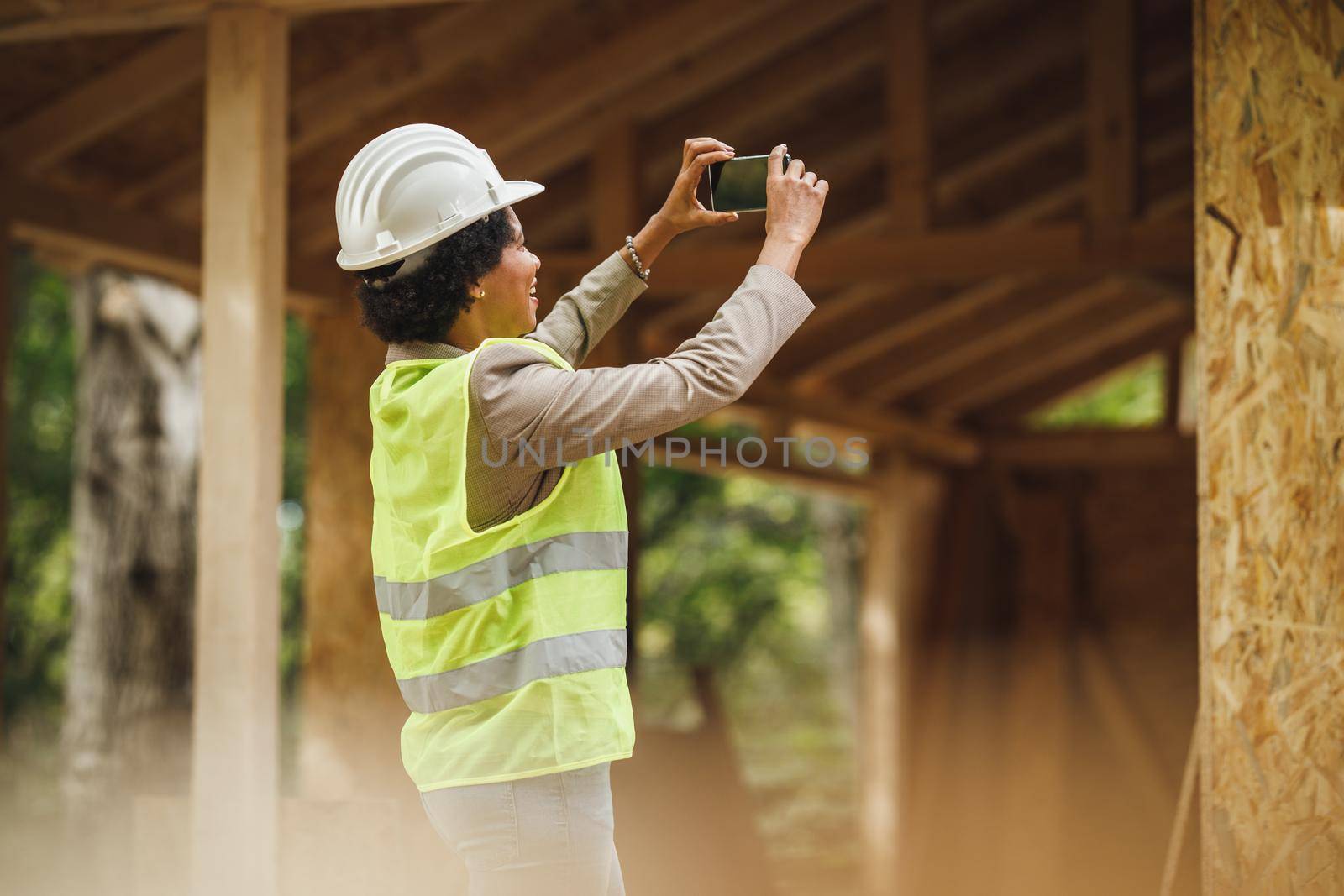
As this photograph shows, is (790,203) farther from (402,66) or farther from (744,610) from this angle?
(744,610)

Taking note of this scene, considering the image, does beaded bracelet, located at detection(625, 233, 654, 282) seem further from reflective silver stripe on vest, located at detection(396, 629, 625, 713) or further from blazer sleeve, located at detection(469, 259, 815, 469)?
reflective silver stripe on vest, located at detection(396, 629, 625, 713)

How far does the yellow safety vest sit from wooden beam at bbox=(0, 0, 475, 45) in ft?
5.90

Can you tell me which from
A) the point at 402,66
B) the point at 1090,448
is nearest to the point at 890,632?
the point at 1090,448

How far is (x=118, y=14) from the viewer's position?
11.1 feet

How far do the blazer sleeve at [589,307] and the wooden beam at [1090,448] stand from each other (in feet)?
20.6

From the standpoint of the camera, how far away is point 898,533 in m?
8.23

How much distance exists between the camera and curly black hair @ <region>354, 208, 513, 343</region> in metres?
1.85

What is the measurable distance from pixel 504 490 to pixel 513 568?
0.10 metres

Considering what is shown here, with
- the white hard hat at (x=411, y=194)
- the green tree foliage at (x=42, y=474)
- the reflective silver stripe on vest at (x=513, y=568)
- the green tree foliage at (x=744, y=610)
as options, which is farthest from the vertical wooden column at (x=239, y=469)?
the green tree foliage at (x=744, y=610)

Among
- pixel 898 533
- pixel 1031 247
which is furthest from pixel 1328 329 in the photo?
pixel 898 533

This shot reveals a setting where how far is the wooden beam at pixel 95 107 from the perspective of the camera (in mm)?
4387

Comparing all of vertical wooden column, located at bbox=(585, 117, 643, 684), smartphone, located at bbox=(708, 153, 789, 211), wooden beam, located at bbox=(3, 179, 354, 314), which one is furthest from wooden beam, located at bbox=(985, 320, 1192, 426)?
smartphone, located at bbox=(708, 153, 789, 211)

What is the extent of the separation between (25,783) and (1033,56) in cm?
1074

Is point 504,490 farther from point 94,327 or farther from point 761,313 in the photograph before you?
point 94,327
